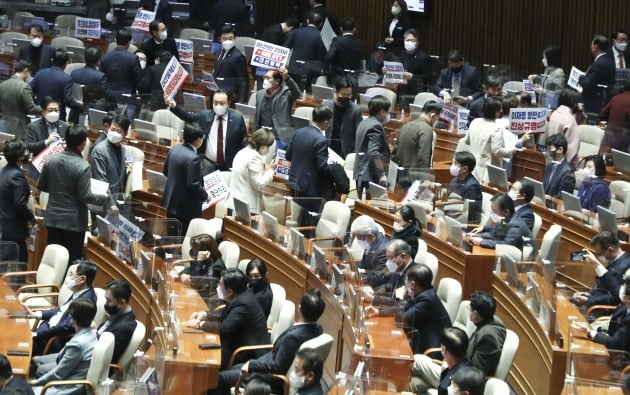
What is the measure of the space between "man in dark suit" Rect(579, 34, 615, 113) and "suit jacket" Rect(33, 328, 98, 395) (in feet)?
24.6

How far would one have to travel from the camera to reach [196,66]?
18.2m

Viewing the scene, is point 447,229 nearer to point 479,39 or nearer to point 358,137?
point 358,137

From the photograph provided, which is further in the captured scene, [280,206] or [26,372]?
[280,206]

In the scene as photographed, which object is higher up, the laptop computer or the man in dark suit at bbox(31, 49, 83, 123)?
the man in dark suit at bbox(31, 49, 83, 123)

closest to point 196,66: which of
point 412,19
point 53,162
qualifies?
point 412,19

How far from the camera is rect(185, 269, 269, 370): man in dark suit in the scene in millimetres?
9883

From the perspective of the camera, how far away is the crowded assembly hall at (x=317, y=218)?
9391mm

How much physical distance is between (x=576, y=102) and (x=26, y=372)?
22.5 feet

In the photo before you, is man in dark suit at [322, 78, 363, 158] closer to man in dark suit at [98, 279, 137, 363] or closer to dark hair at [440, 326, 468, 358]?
man in dark suit at [98, 279, 137, 363]

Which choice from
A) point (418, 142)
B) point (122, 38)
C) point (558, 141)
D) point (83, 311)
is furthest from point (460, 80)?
point (83, 311)

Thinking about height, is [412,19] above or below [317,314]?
above

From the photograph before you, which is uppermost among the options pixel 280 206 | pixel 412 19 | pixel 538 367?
pixel 412 19

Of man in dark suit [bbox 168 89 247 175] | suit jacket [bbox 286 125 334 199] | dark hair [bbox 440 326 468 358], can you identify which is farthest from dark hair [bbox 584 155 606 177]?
dark hair [bbox 440 326 468 358]

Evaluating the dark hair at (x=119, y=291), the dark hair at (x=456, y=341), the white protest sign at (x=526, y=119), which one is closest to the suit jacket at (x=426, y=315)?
the dark hair at (x=456, y=341)
